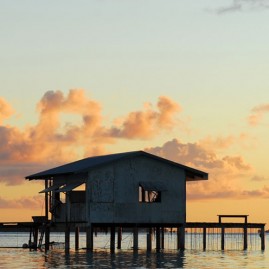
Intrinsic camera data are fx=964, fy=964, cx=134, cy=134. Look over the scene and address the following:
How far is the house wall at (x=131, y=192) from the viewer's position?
73.3 meters

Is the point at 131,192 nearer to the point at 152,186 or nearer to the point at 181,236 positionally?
the point at 152,186

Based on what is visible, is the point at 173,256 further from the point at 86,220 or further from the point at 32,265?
the point at 32,265

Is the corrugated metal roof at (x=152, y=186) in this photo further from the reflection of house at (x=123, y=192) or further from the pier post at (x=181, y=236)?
the pier post at (x=181, y=236)

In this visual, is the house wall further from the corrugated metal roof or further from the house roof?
the house roof

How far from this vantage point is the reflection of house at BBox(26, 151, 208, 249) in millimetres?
73375

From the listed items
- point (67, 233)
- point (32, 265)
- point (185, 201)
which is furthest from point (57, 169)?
point (32, 265)

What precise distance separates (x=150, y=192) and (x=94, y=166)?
21.4ft

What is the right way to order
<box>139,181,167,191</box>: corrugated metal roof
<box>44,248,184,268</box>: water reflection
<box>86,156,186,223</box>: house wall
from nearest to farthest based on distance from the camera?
<box>44,248,184,268</box>: water reflection → <box>86,156,186,223</box>: house wall → <box>139,181,167,191</box>: corrugated metal roof

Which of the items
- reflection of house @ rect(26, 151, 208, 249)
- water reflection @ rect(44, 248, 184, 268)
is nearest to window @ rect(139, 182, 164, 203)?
reflection of house @ rect(26, 151, 208, 249)

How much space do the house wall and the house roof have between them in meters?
0.45

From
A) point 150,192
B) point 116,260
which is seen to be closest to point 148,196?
point 150,192

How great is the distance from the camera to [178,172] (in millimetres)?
77062

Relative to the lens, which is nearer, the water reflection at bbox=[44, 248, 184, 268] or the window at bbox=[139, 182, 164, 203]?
the water reflection at bbox=[44, 248, 184, 268]

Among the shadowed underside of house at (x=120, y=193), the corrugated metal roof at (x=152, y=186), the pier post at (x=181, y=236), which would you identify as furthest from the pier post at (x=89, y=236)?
the pier post at (x=181, y=236)
